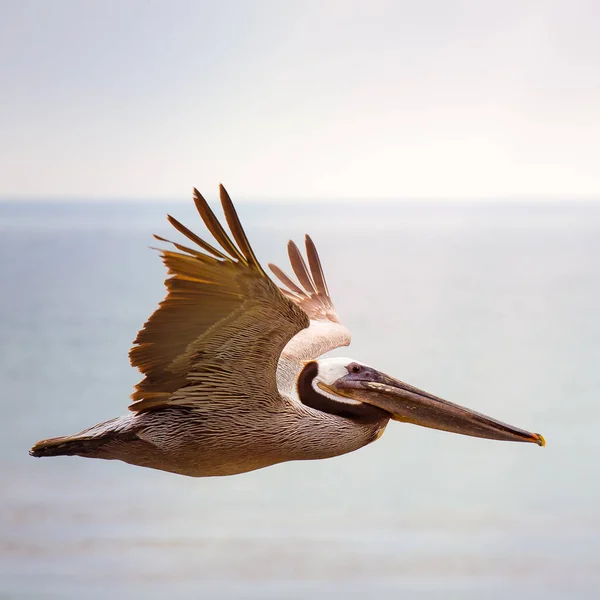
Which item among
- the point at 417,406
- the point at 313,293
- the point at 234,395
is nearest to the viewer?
the point at 234,395

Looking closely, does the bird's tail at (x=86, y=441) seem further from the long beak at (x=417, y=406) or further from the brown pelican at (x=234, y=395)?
the long beak at (x=417, y=406)

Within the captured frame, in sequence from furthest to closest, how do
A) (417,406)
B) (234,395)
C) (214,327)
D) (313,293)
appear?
(313,293), (417,406), (234,395), (214,327)

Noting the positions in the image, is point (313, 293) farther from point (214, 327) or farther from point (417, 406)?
point (214, 327)

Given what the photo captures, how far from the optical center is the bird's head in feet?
12.2

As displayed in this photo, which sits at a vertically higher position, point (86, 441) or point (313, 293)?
point (313, 293)

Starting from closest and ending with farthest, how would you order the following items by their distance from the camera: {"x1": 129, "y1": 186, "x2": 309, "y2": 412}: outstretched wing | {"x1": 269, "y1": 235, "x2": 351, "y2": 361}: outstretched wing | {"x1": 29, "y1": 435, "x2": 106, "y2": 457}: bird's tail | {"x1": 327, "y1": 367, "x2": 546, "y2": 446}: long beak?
{"x1": 129, "y1": 186, "x2": 309, "y2": 412}: outstretched wing, {"x1": 29, "y1": 435, "x2": 106, "y2": 457}: bird's tail, {"x1": 327, "y1": 367, "x2": 546, "y2": 446}: long beak, {"x1": 269, "y1": 235, "x2": 351, "y2": 361}: outstretched wing

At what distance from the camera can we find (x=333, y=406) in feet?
12.3

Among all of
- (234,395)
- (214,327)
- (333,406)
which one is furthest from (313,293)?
(214,327)

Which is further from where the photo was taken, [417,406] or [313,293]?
[313,293]

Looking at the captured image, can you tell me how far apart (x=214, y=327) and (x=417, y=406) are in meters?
0.88

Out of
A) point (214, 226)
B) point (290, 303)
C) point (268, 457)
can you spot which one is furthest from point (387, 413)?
point (214, 226)

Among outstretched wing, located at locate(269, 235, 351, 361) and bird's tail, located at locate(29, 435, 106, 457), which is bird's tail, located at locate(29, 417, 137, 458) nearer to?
bird's tail, located at locate(29, 435, 106, 457)

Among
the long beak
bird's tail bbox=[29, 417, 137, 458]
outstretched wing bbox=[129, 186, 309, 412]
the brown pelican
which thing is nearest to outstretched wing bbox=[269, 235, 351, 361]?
the brown pelican

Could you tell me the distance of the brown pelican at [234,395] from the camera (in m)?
3.21
